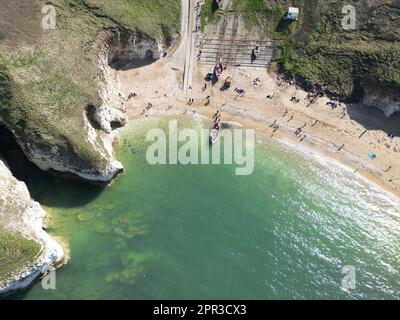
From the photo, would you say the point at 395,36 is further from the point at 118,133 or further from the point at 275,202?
the point at 118,133

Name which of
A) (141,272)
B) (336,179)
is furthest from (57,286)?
(336,179)

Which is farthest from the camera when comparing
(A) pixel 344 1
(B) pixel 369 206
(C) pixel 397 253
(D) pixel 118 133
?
(A) pixel 344 1

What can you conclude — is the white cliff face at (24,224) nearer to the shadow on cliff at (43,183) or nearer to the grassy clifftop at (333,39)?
the shadow on cliff at (43,183)

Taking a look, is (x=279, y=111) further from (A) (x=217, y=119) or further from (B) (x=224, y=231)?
(B) (x=224, y=231)

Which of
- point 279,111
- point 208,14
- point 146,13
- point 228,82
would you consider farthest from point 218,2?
point 279,111

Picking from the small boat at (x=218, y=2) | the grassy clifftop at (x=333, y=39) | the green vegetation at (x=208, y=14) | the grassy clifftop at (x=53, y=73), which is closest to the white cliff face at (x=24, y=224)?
the grassy clifftop at (x=53, y=73)

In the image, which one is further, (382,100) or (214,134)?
(382,100)
